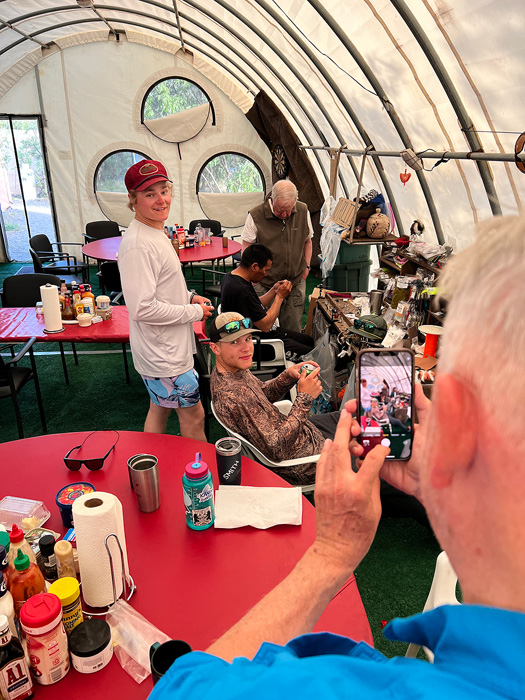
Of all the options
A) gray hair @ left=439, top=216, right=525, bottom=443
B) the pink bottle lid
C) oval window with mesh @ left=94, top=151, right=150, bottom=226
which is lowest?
the pink bottle lid

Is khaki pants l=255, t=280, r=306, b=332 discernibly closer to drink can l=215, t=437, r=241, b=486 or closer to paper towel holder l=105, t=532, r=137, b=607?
drink can l=215, t=437, r=241, b=486

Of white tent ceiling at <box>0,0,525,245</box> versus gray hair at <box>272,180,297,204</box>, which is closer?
white tent ceiling at <box>0,0,525,245</box>

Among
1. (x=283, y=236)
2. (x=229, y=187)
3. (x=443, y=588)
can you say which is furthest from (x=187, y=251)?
(x=443, y=588)

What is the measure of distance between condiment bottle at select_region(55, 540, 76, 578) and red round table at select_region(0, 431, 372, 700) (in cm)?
22

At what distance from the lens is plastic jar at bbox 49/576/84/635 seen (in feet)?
4.14

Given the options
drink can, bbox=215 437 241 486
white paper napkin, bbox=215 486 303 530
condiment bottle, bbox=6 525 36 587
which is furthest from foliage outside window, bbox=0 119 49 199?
condiment bottle, bbox=6 525 36 587

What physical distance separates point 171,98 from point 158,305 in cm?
919

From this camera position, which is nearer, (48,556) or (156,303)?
(48,556)

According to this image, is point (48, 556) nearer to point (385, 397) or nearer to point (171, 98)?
point (385, 397)

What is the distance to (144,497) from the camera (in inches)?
71.5

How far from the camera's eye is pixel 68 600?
1.26 meters

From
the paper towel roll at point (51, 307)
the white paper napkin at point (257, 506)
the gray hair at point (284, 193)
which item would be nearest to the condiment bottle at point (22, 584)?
the white paper napkin at point (257, 506)

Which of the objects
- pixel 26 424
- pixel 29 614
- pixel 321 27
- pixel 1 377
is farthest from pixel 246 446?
pixel 321 27

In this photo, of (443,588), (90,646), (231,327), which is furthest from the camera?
(231,327)
